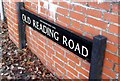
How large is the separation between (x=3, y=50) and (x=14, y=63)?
1.81ft

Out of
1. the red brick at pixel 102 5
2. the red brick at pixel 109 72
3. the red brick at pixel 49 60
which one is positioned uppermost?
the red brick at pixel 102 5

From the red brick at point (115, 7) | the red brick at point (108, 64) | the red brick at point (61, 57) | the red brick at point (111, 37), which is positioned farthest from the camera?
the red brick at point (61, 57)

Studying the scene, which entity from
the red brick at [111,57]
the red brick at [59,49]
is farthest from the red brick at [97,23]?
the red brick at [59,49]

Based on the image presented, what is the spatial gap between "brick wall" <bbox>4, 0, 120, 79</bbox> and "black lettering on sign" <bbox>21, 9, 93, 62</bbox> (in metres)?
0.07

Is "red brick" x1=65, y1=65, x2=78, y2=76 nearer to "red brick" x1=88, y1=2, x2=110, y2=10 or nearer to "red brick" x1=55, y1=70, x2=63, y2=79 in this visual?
"red brick" x1=55, y1=70, x2=63, y2=79

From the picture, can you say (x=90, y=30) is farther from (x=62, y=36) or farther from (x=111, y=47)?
(x=62, y=36)

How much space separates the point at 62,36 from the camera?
248 cm

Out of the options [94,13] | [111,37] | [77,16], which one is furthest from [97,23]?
[77,16]

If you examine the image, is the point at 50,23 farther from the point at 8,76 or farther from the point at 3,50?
the point at 3,50

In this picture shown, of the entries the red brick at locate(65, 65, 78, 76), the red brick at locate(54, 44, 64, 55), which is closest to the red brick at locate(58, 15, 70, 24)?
the red brick at locate(54, 44, 64, 55)

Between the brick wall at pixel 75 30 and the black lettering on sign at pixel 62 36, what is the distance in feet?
0.24

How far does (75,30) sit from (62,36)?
21 cm

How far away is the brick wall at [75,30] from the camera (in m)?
1.92

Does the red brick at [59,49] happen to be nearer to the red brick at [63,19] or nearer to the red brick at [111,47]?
the red brick at [63,19]
